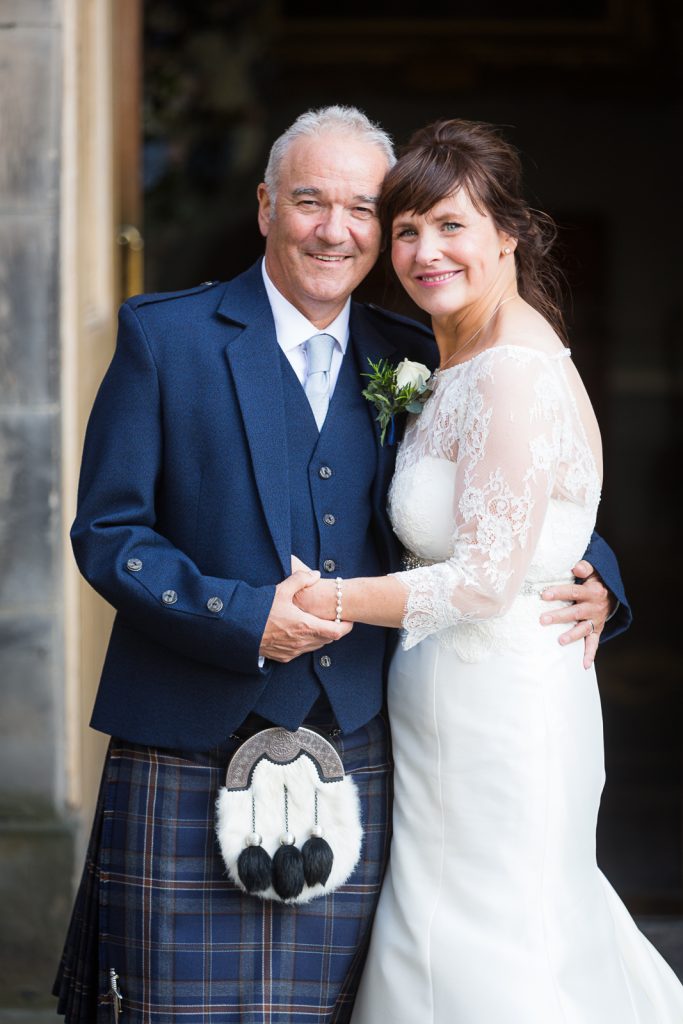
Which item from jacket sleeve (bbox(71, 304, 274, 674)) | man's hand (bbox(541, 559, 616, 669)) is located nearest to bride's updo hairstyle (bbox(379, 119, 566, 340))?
jacket sleeve (bbox(71, 304, 274, 674))

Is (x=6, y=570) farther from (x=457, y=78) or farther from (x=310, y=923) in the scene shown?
(x=457, y=78)

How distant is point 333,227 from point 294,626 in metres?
0.73

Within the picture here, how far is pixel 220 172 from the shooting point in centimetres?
659

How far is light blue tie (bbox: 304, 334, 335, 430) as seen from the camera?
8.06ft

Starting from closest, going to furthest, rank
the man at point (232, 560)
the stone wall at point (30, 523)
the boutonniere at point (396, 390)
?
1. the man at point (232, 560)
2. the boutonniere at point (396, 390)
3. the stone wall at point (30, 523)

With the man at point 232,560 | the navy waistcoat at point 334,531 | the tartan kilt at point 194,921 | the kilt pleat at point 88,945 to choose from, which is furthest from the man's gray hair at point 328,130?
the kilt pleat at point 88,945

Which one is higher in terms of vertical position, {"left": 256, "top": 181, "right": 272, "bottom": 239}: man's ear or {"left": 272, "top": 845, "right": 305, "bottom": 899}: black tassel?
{"left": 256, "top": 181, "right": 272, "bottom": 239}: man's ear

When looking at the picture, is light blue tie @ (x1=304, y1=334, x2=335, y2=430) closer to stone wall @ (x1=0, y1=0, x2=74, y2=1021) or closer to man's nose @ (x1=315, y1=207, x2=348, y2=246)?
man's nose @ (x1=315, y1=207, x2=348, y2=246)

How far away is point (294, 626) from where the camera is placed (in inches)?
86.7

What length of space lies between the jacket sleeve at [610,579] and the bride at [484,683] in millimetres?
176

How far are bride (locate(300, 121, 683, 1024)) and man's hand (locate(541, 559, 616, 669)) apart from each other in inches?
1.1

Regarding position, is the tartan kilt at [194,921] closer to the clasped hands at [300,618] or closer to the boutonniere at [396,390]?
the clasped hands at [300,618]

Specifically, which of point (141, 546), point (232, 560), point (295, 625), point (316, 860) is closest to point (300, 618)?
point (295, 625)

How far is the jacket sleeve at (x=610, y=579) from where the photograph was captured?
102 inches
